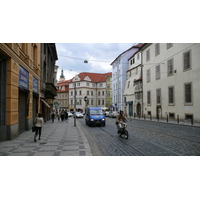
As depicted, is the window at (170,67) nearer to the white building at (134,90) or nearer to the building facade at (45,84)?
the white building at (134,90)

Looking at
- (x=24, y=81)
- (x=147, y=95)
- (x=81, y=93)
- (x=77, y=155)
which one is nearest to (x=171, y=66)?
(x=147, y=95)

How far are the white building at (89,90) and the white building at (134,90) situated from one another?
33.0m

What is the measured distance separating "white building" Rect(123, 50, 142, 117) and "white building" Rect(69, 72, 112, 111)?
108ft

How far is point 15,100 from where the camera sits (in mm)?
11062

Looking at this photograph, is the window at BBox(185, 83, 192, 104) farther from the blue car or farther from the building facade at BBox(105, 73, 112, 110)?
the building facade at BBox(105, 73, 112, 110)

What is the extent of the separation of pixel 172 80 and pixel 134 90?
15.0 meters

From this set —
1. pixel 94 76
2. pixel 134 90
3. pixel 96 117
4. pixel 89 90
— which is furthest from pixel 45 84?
pixel 94 76

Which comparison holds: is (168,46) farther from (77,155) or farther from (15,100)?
(77,155)

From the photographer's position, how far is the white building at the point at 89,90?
8000 cm

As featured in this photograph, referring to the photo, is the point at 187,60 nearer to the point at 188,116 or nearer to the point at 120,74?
the point at 188,116

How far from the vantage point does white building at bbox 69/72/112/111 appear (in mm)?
80000

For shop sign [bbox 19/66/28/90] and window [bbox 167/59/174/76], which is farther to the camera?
window [bbox 167/59/174/76]

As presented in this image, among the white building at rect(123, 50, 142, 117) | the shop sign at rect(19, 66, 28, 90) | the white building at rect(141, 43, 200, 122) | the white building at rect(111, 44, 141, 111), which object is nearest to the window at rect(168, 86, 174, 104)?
the white building at rect(141, 43, 200, 122)

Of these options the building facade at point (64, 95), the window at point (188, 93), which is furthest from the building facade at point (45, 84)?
the building facade at point (64, 95)
